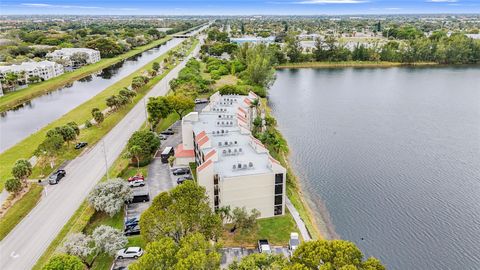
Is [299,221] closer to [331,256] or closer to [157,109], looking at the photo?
[331,256]

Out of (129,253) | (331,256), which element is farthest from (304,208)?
(129,253)

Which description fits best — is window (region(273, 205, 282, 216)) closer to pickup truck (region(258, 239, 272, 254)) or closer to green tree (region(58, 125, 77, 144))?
pickup truck (region(258, 239, 272, 254))

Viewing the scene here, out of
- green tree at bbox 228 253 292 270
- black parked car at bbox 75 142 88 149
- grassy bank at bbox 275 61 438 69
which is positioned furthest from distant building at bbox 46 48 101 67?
green tree at bbox 228 253 292 270

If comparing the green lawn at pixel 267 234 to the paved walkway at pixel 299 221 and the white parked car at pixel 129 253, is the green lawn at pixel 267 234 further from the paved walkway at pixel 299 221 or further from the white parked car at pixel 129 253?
the white parked car at pixel 129 253

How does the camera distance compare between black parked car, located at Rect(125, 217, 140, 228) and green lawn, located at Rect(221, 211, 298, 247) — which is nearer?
green lawn, located at Rect(221, 211, 298, 247)

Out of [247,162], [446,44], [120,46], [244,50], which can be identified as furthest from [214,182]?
[120,46]

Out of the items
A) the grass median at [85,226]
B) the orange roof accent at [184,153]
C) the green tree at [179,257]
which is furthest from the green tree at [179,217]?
the orange roof accent at [184,153]
